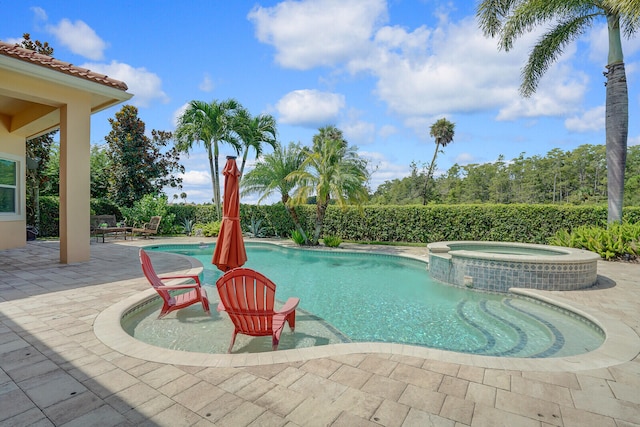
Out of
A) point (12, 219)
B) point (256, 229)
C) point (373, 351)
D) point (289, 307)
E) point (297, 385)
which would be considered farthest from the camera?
point (256, 229)

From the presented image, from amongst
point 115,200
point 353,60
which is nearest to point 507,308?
point 353,60

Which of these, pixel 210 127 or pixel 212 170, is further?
pixel 212 170

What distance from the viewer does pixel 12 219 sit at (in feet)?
36.9

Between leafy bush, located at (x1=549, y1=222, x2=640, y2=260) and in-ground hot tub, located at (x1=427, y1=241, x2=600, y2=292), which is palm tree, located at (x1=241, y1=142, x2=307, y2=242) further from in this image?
leafy bush, located at (x1=549, y1=222, x2=640, y2=260)

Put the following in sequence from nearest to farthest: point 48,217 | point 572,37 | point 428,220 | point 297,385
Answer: point 297,385
point 572,37
point 428,220
point 48,217

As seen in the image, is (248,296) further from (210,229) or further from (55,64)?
(210,229)

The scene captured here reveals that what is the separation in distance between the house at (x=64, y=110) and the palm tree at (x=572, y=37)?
13910 mm

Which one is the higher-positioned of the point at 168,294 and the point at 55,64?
the point at 55,64

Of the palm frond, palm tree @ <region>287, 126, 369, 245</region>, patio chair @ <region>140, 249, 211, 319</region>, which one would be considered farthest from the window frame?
the palm frond

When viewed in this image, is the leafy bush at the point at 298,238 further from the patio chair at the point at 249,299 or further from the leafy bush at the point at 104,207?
the leafy bush at the point at 104,207

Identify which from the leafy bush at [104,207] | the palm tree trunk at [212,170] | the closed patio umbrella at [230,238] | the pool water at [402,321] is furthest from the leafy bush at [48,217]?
the closed patio umbrella at [230,238]

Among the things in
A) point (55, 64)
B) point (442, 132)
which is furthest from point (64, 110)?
point (442, 132)

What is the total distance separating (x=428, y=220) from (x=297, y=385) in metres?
14.2

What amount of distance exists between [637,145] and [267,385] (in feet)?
209
